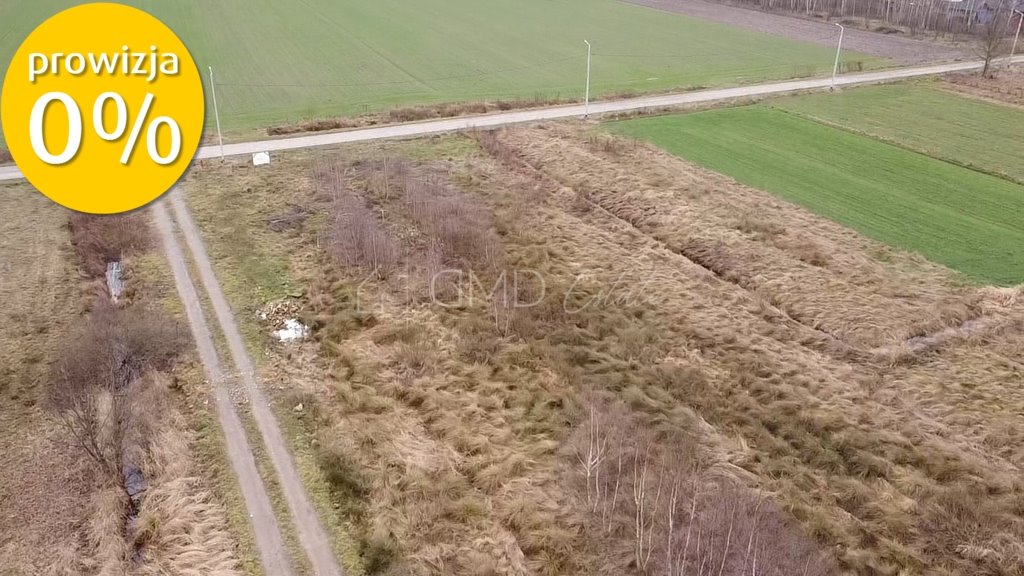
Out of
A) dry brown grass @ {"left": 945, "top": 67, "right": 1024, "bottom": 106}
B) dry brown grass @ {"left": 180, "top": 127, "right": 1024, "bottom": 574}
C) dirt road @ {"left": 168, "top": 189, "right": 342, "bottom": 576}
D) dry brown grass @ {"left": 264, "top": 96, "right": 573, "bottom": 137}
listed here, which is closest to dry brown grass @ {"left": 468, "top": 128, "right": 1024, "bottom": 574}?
dry brown grass @ {"left": 180, "top": 127, "right": 1024, "bottom": 574}

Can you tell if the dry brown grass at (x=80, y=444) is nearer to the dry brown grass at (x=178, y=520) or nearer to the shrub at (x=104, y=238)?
the dry brown grass at (x=178, y=520)

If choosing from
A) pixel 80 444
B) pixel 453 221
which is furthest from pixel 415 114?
pixel 80 444

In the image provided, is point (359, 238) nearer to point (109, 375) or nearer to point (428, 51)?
point (109, 375)

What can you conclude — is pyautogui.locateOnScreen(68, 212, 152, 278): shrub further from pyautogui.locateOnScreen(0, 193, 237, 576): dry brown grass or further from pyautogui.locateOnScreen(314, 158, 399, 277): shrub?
pyautogui.locateOnScreen(314, 158, 399, 277): shrub

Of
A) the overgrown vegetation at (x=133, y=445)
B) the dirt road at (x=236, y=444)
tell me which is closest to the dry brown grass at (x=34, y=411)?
the overgrown vegetation at (x=133, y=445)

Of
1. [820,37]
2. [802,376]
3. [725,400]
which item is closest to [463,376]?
[725,400]
